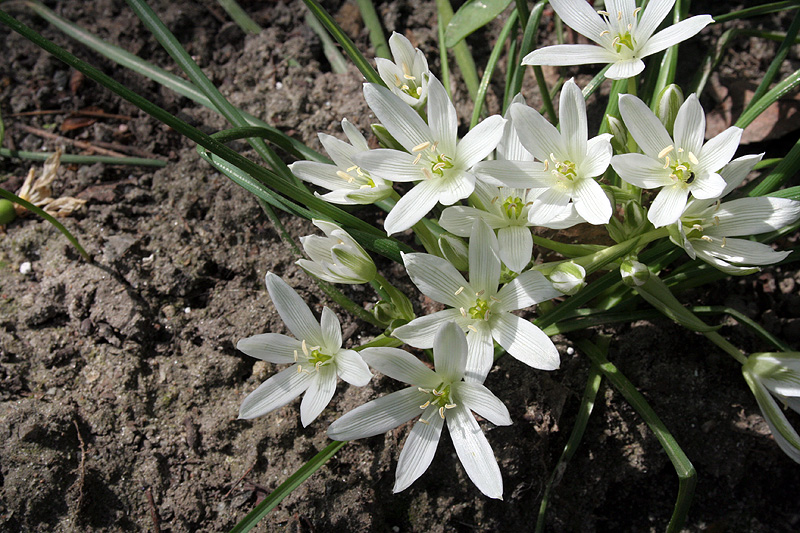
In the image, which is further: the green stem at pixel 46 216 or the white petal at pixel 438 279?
the green stem at pixel 46 216

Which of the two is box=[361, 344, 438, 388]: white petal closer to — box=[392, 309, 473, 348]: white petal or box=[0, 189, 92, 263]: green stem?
box=[392, 309, 473, 348]: white petal

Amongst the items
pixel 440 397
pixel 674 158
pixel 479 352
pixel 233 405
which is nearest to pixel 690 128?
pixel 674 158

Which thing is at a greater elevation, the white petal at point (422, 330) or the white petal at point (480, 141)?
the white petal at point (480, 141)

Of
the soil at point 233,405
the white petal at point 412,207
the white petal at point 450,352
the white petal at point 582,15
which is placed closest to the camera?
the white petal at point 450,352

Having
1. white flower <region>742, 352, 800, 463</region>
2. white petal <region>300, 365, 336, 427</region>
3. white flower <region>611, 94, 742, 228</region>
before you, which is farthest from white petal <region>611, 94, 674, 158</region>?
white petal <region>300, 365, 336, 427</region>

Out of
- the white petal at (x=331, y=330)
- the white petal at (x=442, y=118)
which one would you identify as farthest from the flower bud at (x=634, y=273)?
the white petal at (x=331, y=330)

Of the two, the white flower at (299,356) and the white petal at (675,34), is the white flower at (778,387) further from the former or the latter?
the white flower at (299,356)

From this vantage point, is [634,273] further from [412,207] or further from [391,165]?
[391,165]
